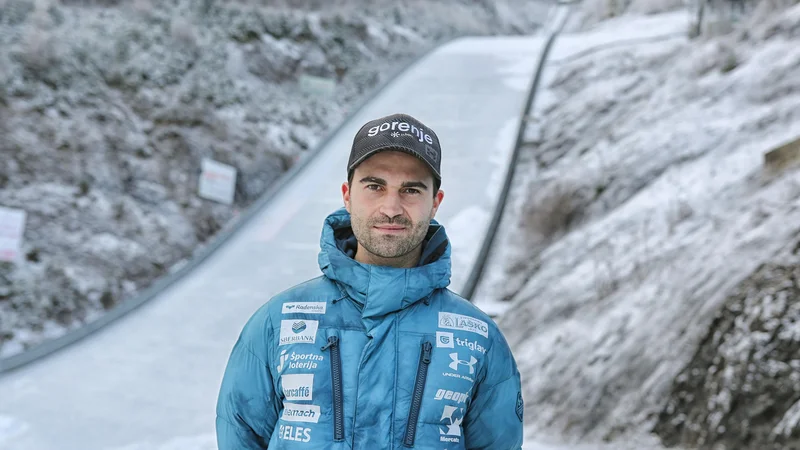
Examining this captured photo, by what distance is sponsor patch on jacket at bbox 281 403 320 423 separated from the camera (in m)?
2.15

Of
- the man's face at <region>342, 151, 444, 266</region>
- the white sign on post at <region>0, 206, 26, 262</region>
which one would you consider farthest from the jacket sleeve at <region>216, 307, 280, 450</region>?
the white sign on post at <region>0, 206, 26, 262</region>

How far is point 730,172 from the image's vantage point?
7461 millimetres

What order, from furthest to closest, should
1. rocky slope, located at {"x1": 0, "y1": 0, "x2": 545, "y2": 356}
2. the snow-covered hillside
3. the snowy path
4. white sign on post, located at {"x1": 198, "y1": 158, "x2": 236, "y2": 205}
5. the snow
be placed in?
white sign on post, located at {"x1": 198, "y1": 158, "x2": 236, "y2": 205} < rocky slope, located at {"x1": 0, "y1": 0, "x2": 545, "y2": 356} < the snowy path < the snow < the snow-covered hillside

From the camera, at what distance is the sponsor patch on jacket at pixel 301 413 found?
7.06 feet

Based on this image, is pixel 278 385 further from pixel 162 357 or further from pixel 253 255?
pixel 253 255

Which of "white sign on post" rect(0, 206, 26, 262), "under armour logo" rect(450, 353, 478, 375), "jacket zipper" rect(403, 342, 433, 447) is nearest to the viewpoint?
"jacket zipper" rect(403, 342, 433, 447)

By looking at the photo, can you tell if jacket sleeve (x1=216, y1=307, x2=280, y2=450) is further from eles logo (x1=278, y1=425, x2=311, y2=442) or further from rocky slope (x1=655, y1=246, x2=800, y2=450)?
rocky slope (x1=655, y1=246, x2=800, y2=450)

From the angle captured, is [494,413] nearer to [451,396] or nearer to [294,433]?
→ [451,396]

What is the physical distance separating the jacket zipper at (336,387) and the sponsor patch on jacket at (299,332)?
59mm

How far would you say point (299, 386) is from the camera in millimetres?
2178

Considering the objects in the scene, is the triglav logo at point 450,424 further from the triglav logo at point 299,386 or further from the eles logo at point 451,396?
the triglav logo at point 299,386

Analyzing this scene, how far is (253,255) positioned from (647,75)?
7.49 metres

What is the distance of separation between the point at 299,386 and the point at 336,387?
0.35 feet

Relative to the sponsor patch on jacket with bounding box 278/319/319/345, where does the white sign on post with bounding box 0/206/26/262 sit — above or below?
below
